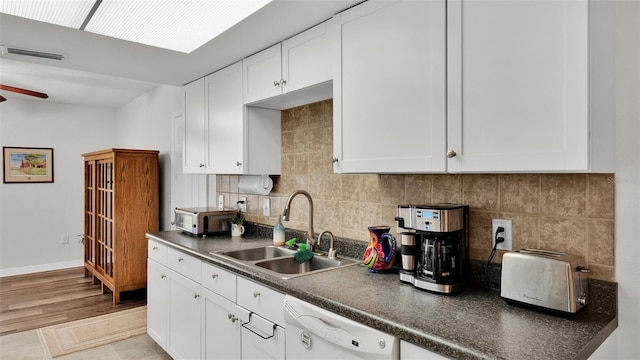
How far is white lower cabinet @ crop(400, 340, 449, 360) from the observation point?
113 centimetres

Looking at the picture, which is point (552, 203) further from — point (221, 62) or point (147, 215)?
point (147, 215)

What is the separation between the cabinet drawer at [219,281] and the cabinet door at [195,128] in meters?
1.03

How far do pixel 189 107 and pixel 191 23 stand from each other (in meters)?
1.38

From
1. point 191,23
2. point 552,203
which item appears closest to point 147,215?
point 191,23

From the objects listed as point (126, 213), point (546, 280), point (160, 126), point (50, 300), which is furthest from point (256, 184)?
point (50, 300)

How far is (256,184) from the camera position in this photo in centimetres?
289

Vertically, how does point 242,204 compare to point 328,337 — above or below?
above

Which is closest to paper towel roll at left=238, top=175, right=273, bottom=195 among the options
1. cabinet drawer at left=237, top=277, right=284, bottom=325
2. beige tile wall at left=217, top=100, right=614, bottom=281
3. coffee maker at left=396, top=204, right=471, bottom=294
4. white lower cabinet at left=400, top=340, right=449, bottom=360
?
beige tile wall at left=217, top=100, right=614, bottom=281

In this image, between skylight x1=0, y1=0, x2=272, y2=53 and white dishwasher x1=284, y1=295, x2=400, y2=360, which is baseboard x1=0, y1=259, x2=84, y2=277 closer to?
skylight x1=0, y1=0, x2=272, y2=53

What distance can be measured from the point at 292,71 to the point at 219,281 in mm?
1222

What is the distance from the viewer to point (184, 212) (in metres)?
3.10

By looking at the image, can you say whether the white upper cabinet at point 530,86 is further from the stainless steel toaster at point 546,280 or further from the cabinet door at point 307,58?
the cabinet door at point 307,58

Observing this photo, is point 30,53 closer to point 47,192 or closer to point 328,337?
point 328,337

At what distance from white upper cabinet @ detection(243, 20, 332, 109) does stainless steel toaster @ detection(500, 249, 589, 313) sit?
116cm
